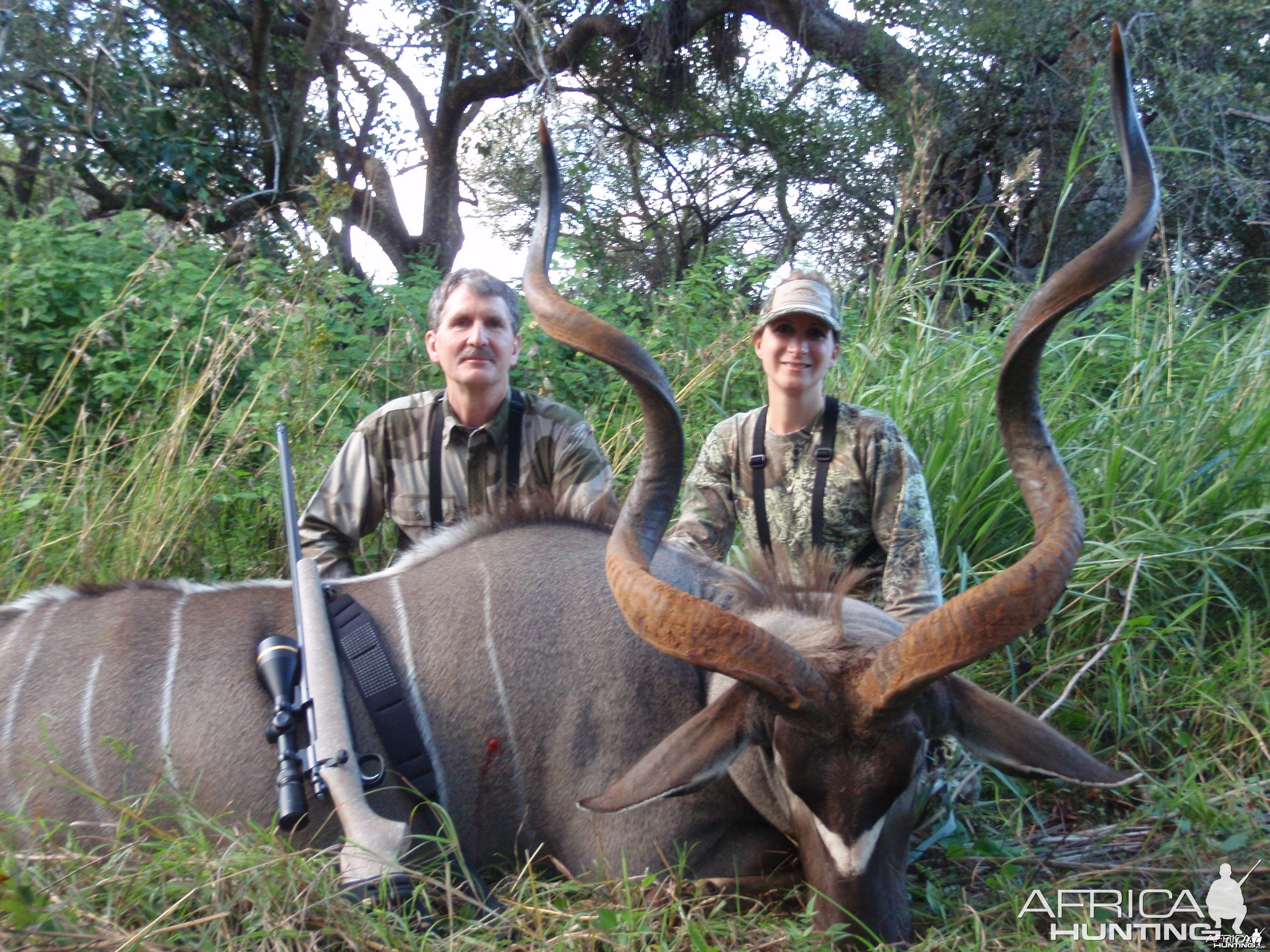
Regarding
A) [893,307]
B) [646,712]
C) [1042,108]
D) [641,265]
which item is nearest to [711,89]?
[641,265]

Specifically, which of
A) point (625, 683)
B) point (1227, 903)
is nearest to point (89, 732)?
point (625, 683)

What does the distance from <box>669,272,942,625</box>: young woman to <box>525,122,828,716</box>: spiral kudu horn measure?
0.92 metres

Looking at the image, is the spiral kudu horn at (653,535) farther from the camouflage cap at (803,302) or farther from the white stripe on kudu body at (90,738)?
the white stripe on kudu body at (90,738)

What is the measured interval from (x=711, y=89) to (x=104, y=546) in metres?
7.31

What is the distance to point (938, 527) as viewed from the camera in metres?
3.55

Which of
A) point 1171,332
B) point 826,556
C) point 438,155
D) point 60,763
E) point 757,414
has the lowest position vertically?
point 60,763

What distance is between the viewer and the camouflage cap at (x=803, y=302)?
3047 millimetres

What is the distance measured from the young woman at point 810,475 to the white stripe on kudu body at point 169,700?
1.43m

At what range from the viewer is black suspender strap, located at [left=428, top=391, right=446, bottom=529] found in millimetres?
3299

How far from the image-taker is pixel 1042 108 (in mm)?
6895

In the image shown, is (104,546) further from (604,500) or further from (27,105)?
(27,105)

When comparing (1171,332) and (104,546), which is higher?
(1171,332)
